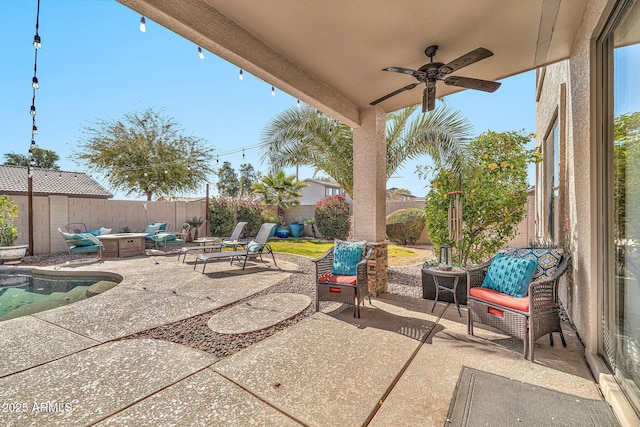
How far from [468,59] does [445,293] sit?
3.37m

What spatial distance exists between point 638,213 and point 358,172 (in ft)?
12.1

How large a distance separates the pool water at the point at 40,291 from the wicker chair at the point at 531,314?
6269 mm

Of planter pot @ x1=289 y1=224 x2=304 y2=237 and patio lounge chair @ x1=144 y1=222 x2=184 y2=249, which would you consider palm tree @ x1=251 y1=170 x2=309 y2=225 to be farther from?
patio lounge chair @ x1=144 y1=222 x2=184 y2=249

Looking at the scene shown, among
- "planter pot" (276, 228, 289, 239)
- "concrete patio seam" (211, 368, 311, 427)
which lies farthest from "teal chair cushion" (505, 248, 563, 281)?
"planter pot" (276, 228, 289, 239)

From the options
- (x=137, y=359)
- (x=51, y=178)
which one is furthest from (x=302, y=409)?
(x=51, y=178)

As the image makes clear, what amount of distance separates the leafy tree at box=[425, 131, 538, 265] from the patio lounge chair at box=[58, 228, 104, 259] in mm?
9678

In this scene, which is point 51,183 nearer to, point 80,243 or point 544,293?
point 80,243

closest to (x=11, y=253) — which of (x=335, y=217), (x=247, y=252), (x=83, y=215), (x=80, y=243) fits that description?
(x=80, y=243)

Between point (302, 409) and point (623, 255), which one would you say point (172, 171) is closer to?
point (302, 409)

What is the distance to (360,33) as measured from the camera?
10.2 ft

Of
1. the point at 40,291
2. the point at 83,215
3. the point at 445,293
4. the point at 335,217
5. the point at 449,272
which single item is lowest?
the point at 40,291

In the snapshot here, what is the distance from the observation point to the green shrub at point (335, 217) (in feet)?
42.9

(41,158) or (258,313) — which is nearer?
(258,313)

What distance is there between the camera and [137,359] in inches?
106
